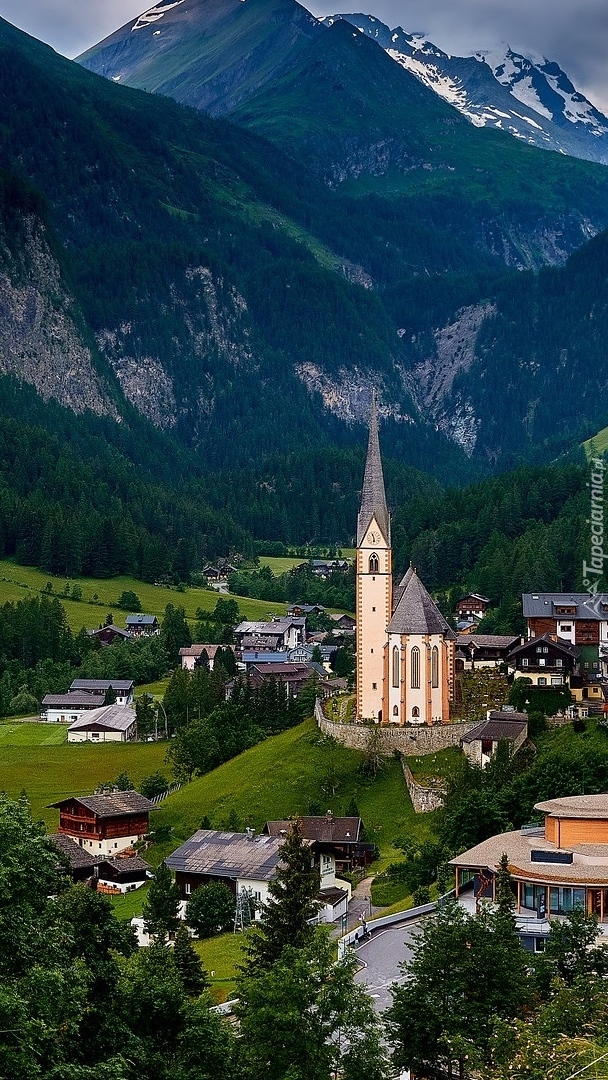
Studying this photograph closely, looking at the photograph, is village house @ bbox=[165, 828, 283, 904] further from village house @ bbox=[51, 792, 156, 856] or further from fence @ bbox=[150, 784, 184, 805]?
fence @ bbox=[150, 784, 184, 805]

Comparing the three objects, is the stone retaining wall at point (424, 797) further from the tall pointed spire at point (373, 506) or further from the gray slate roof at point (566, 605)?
the gray slate roof at point (566, 605)

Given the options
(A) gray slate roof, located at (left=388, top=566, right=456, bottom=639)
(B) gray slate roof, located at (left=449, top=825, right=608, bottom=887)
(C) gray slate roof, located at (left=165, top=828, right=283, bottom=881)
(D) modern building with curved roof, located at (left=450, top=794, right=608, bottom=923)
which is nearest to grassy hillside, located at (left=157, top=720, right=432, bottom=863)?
(C) gray slate roof, located at (left=165, top=828, right=283, bottom=881)

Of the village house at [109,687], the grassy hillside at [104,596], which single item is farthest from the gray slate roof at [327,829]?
the grassy hillside at [104,596]

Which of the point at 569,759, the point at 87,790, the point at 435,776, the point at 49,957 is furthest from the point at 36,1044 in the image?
the point at 87,790

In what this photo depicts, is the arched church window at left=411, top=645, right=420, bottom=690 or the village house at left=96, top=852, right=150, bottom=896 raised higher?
the arched church window at left=411, top=645, right=420, bottom=690

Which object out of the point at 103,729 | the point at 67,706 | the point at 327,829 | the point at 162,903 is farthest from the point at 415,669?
the point at 67,706
